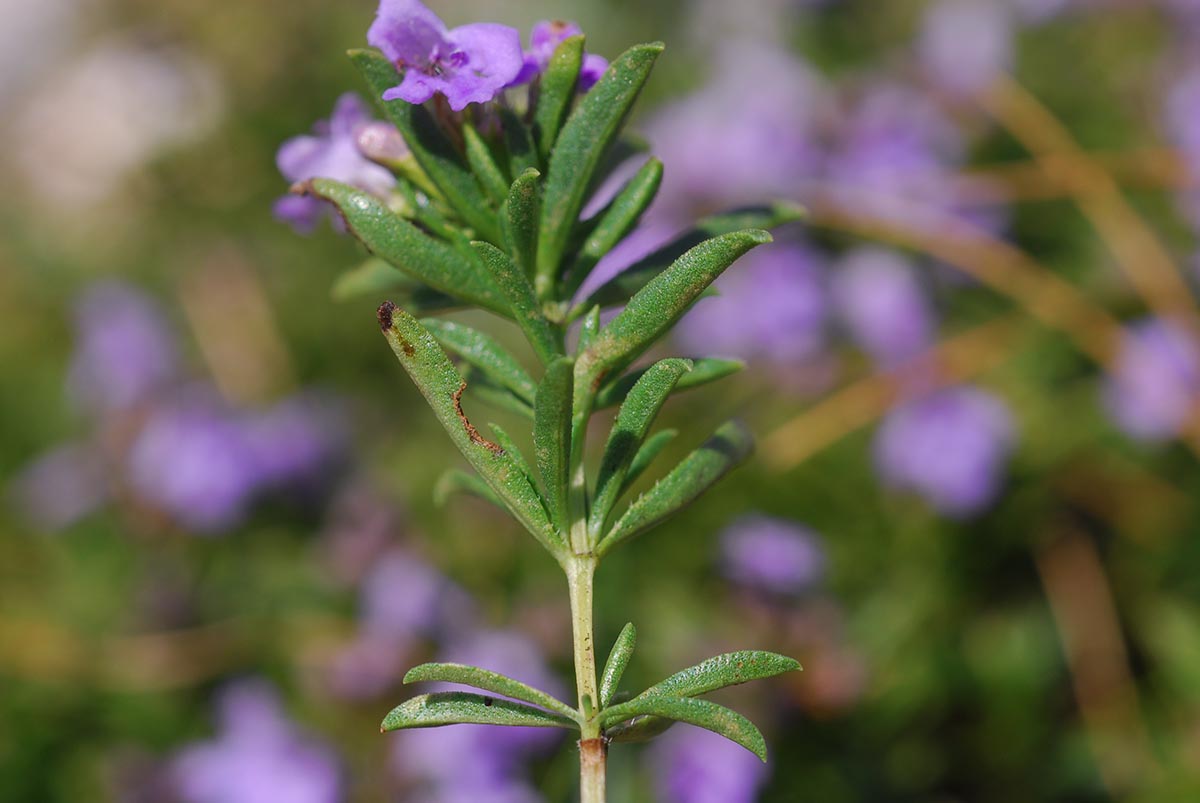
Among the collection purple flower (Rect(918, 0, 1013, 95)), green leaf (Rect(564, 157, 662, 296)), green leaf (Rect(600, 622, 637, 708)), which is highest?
purple flower (Rect(918, 0, 1013, 95))

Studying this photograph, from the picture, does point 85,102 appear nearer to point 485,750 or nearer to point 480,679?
point 485,750

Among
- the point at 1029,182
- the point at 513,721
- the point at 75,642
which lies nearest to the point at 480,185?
the point at 513,721

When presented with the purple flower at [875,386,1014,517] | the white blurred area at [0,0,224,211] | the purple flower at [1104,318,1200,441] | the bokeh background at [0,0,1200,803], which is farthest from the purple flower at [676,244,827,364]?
the white blurred area at [0,0,224,211]

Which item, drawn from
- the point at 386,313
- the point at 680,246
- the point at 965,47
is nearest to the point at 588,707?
the point at 386,313

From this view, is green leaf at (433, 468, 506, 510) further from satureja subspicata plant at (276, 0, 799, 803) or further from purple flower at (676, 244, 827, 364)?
purple flower at (676, 244, 827, 364)

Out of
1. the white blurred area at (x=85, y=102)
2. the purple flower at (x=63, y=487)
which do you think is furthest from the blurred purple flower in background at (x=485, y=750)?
the white blurred area at (x=85, y=102)

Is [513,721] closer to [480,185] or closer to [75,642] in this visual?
[480,185]

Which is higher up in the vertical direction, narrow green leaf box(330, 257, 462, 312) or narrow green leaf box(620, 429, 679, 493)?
narrow green leaf box(330, 257, 462, 312)
